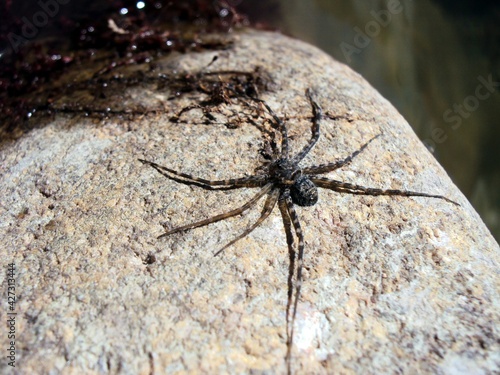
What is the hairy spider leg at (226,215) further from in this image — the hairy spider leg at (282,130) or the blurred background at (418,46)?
the blurred background at (418,46)

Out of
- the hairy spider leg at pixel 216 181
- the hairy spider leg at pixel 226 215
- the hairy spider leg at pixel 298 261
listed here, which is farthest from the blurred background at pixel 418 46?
the hairy spider leg at pixel 298 261

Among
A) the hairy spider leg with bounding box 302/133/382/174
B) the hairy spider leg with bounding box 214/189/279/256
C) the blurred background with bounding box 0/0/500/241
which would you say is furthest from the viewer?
the blurred background with bounding box 0/0/500/241

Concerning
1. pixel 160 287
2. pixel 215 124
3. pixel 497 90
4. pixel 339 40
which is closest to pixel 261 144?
pixel 215 124

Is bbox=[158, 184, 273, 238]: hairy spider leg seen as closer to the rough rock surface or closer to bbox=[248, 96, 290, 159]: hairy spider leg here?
the rough rock surface

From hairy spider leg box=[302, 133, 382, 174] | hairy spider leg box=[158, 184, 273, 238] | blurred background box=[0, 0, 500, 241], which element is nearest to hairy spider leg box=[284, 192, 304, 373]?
hairy spider leg box=[158, 184, 273, 238]

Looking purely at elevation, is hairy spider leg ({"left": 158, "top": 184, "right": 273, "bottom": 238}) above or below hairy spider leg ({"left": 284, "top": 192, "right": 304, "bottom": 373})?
below

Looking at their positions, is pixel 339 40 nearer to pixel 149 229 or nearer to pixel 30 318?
pixel 149 229
